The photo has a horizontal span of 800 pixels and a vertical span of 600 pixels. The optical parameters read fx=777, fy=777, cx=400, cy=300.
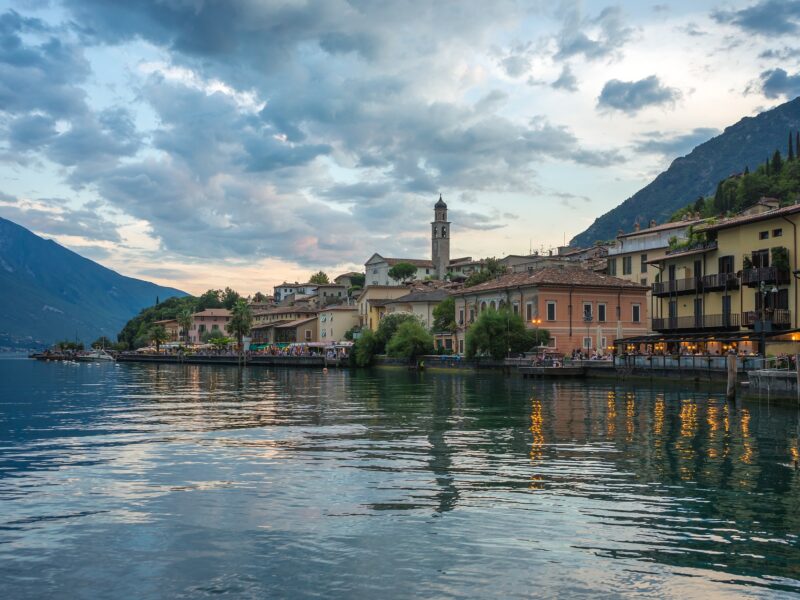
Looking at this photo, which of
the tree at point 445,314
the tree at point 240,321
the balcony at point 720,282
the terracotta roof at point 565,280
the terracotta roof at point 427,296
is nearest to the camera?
the balcony at point 720,282

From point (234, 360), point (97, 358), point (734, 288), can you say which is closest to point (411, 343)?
point (734, 288)

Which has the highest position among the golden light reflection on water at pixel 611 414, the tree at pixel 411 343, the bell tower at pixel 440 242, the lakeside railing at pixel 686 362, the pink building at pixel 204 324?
the bell tower at pixel 440 242

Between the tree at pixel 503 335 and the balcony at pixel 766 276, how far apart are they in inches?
1077

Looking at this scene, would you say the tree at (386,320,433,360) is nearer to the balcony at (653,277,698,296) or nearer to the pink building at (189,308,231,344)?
the balcony at (653,277,698,296)

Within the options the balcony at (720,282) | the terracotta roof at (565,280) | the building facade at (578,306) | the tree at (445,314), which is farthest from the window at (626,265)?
the balcony at (720,282)

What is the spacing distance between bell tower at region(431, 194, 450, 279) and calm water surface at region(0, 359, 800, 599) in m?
149

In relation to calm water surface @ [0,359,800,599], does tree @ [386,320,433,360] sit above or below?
above

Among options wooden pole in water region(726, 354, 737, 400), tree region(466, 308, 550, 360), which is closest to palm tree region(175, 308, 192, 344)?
tree region(466, 308, 550, 360)

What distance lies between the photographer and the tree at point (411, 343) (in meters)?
93.8

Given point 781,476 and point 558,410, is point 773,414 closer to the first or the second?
point 558,410

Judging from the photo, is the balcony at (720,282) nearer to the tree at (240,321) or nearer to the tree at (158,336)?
the tree at (240,321)

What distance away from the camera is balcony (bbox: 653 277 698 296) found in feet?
196

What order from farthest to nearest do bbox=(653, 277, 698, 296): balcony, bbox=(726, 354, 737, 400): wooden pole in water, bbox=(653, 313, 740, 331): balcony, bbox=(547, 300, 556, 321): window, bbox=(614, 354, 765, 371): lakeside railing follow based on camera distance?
bbox=(547, 300, 556, 321): window < bbox=(653, 277, 698, 296): balcony < bbox=(653, 313, 740, 331): balcony < bbox=(614, 354, 765, 371): lakeside railing < bbox=(726, 354, 737, 400): wooden pole in water

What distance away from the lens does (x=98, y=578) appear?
11.3 m
